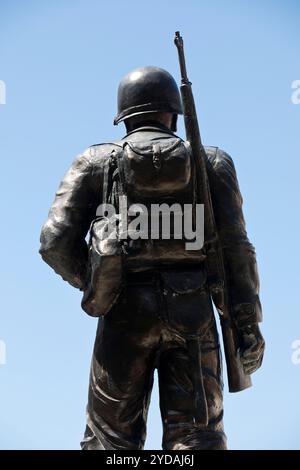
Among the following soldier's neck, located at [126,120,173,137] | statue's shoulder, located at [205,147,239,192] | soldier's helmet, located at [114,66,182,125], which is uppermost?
soldier's helmet, located at [114,66,182,125]

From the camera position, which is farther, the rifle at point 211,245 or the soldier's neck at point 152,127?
the soldier's neck at point 152,127

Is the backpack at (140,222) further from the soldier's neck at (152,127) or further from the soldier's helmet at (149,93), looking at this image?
the soldier's helmet at (149,93)

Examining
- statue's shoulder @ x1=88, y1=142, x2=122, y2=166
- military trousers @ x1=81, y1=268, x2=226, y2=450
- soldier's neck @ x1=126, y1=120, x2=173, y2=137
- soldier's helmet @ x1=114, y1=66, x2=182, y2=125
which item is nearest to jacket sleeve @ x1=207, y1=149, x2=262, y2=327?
military trousers @ x1=81, y1=268, x2=226, y2=450

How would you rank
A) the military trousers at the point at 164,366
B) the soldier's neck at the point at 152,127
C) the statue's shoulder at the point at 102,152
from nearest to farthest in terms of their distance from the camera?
1. the military trousers at the point at 164,366
2. the statue's shoulder at the point at 102,152
3. the soldier's neck at the point at 152,127

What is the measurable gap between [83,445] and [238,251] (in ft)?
5.71

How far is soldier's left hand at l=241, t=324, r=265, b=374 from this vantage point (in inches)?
398

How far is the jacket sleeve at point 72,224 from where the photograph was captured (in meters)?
10.1

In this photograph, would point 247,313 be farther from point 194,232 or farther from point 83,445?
point 83,445

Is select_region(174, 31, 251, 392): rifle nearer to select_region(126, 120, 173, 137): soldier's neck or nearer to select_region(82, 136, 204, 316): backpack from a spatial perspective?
select_region(82, 136, 204, 316): backpack

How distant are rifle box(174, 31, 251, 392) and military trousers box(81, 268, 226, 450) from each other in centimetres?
12

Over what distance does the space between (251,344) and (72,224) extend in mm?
1517

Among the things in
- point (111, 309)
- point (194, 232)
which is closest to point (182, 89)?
point (194, 232)

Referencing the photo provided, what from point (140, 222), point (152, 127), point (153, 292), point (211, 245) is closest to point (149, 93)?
point (152, 127)

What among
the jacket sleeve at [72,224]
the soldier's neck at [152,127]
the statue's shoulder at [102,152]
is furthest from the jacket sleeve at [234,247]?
the jacket sleeve at [72,224]
